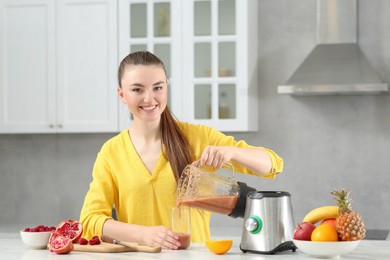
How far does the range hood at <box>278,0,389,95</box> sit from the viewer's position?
4.50m

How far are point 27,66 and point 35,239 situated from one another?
8.34ft

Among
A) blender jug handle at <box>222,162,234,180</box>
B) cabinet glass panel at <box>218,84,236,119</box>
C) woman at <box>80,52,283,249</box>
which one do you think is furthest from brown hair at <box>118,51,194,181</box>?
cabinet glass panel at <box>218,84,236,119</box>

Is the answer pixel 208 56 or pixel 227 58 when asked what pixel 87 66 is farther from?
pixel 227 58

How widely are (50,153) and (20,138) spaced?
0.25 meters

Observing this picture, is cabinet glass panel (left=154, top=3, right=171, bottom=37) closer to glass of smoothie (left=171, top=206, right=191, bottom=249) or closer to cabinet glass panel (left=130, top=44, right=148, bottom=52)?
cabinet glass panel (left=130, top=44, right=148, bottom=52)

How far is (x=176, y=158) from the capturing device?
2.71 metres

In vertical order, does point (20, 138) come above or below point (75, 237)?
above

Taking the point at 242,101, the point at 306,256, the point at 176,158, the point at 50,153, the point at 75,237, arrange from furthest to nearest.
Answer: the point at 50,153 → the point at 242,101 → the point at 176,158 → the point at 75,237 → the point at 306,256

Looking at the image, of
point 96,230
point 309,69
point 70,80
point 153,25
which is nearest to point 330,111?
point 309,69

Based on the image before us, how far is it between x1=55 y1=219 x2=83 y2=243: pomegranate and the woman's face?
43cm

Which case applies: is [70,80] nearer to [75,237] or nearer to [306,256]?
[75,237]

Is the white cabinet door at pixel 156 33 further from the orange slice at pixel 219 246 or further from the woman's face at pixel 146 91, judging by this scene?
the orange slice at pixel 219 246

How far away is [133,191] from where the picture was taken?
2.71 metres

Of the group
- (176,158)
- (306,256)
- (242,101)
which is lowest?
(306,256)
